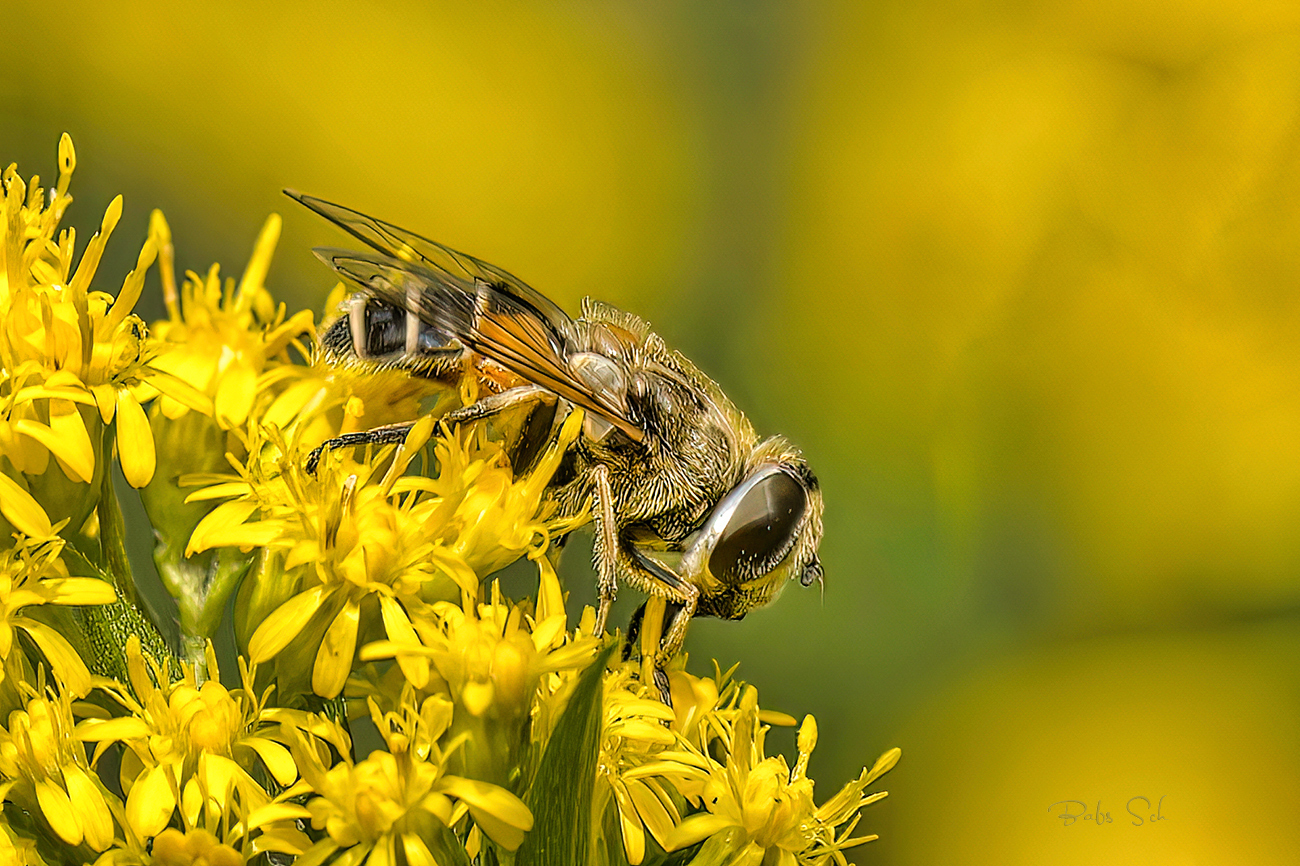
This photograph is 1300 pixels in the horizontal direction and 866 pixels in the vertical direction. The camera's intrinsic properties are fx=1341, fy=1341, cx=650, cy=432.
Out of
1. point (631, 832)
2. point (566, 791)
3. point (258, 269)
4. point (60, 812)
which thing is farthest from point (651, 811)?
point (258, 269)

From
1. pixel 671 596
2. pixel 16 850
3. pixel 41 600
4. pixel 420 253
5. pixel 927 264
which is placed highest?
pixel 927 264

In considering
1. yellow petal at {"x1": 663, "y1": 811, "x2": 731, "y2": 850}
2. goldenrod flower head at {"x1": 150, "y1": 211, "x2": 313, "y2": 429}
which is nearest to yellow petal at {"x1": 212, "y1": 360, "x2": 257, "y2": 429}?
goldenrod flower head at {"x1": 150, "y1": 211, "x2": 313, "y2": 429}

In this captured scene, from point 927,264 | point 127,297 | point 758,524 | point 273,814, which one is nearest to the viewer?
point 273,814

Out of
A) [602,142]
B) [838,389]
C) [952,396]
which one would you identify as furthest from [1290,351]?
[602,142]

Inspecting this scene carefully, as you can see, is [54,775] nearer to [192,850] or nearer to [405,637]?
[192,850]

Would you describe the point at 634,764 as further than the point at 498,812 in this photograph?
Yes

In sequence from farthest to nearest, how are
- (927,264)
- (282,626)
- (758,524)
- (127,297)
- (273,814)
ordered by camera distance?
(927,264) < (758,524) < (127,297) < (282,626) < (273,814)

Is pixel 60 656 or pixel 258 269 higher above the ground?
pixel 258 269

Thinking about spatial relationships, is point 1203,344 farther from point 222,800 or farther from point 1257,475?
point 222,800
